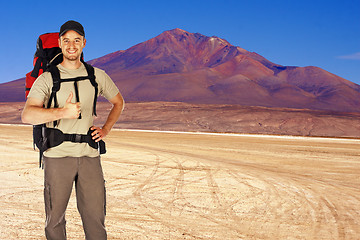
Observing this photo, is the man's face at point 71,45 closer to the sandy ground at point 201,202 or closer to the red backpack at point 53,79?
the red backpack at point 53,79

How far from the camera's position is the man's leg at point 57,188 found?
309cm

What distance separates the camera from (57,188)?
10.2ft

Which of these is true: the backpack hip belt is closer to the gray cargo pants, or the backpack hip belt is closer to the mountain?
the gray cargo pants

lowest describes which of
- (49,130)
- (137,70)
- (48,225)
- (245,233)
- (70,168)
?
(245,233)

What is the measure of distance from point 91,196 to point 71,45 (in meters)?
1.15

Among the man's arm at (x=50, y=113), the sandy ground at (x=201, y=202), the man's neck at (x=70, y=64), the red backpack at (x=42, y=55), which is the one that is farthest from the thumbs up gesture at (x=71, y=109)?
the sandy ground at (x=201, y=202)

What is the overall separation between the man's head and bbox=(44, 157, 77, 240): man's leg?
0.78 metres

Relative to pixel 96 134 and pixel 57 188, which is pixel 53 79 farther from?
pixel 57 188

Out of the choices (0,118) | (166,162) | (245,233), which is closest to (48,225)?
(245,233)

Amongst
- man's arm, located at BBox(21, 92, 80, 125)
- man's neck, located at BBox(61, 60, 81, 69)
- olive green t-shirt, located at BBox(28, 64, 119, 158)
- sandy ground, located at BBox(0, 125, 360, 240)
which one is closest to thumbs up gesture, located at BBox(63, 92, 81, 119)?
man's arm, located at BBox(21, 92, 80, 125)

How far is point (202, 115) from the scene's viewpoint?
184 ft

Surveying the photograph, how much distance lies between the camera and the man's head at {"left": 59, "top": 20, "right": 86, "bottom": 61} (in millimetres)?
3121

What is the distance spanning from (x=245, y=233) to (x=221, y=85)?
12873cm

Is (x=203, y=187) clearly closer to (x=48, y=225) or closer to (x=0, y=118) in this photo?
(x=48, y=225)
